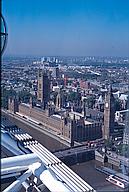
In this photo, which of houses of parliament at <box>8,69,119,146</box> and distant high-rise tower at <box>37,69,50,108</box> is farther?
distant high-rise tower at <box>37,69,50,108</box>

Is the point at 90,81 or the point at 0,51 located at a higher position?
the point at 0,51

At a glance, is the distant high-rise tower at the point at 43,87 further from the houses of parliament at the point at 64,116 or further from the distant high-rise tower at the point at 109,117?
the distant high-rise tower at the point at 109,117

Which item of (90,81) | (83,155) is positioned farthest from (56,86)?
(83,155)

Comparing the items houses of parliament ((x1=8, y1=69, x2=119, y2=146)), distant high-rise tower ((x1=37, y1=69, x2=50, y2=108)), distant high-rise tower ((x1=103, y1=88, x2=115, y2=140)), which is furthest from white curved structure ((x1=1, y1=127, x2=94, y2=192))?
→ distant high-rise tower ((x1=37, y1=69, x2=50, y2=108))

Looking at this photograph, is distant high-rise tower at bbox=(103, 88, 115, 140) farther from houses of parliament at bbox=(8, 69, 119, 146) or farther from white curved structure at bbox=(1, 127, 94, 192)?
white curved structure at bbox=(1, 127, 94, 192)

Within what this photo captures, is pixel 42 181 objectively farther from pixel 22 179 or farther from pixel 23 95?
pixel 23 95

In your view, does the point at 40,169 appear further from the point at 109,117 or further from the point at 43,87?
the point at 43,87

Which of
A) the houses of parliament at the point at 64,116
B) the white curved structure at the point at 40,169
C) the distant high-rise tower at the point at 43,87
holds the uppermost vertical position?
the white curved structure at the point at 40,169

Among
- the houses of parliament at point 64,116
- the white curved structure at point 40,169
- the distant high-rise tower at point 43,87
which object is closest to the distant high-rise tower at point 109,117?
the houses of parliament at point 64,116
